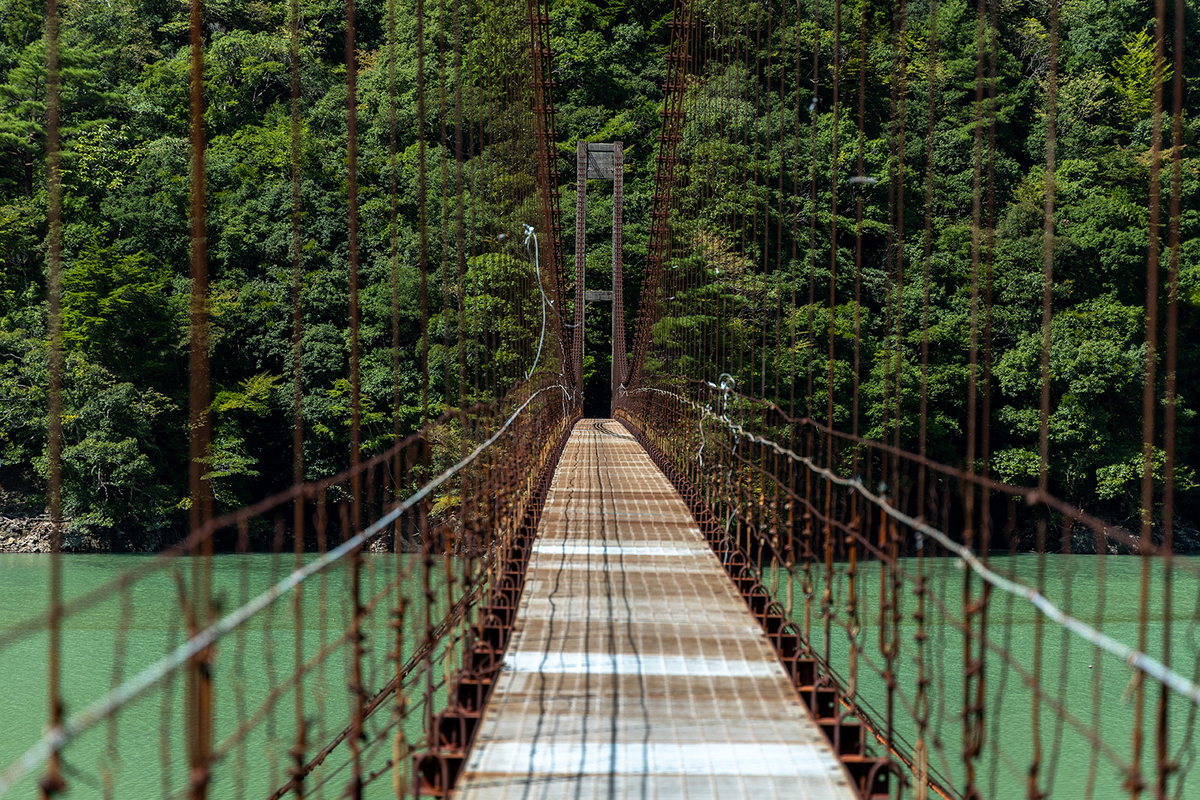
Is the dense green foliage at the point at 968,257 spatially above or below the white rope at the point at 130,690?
above

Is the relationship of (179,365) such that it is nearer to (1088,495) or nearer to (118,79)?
(118,79)

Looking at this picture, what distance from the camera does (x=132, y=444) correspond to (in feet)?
51.3

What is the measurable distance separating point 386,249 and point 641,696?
16.8m

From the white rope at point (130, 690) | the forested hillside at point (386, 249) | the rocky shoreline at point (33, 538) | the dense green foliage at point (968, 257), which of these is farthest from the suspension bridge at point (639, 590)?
the rocky shoreline at point (33, 538)

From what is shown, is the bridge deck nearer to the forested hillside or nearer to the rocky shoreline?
the forested hillside

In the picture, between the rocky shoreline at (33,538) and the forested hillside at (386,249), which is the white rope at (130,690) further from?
the rocky shoreline at (33,538)

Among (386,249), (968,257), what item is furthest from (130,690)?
(386,249)

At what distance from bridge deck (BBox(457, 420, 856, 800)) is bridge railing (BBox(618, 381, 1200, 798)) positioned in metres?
0.18

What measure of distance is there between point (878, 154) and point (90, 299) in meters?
13.9

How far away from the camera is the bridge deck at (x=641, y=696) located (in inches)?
83.4

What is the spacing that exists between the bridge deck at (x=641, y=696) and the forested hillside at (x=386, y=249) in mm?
10205

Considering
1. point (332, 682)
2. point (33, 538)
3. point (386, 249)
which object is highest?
point (386, 249)

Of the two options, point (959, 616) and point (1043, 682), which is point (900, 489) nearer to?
point (1043, 682)

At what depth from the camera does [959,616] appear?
12.1 meters
